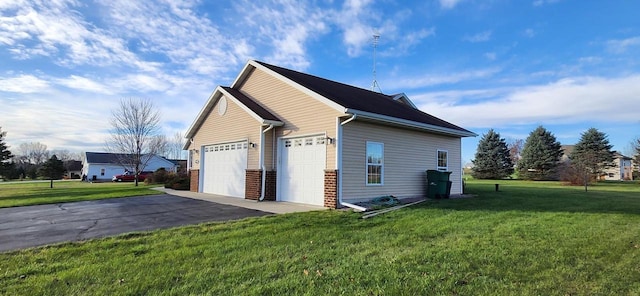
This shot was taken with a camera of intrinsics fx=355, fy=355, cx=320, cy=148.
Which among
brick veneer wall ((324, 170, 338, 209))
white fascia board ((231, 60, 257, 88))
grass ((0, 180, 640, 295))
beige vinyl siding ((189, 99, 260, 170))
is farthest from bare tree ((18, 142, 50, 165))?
grass ((0, 180, 640, 295))

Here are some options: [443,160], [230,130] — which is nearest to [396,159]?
[443,160]

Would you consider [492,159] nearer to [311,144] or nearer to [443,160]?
[443,160]

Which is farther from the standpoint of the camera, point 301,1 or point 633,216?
point 301,1

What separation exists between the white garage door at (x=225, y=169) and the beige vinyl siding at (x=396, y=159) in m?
4.72

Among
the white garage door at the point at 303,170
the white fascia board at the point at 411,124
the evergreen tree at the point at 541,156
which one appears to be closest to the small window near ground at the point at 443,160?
the white fascia board at the point at 411,124

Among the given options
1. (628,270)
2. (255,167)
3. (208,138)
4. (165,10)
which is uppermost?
(165,10)

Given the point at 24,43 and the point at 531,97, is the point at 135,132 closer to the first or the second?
the point at 24,43

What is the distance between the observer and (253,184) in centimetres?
1262

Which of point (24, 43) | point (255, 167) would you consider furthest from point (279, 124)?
point (24, 43)

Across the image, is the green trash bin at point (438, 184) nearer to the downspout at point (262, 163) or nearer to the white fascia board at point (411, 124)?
the white fascia board at point (411, 124)

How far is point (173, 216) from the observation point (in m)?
8.62

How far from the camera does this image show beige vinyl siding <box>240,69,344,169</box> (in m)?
10.6

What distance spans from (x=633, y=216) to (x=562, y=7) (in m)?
6.70

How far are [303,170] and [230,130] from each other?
4.56 m
